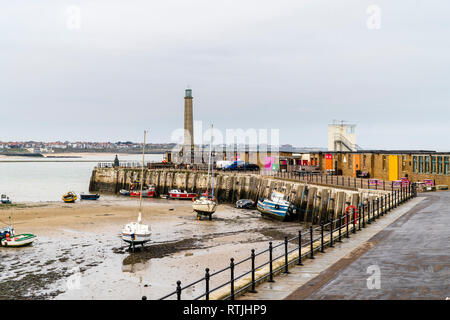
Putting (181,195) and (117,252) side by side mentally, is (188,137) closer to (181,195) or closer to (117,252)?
(181,195)

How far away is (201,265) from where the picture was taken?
80.2ft

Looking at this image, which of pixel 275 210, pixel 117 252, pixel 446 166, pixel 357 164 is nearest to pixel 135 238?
pixel 117 252

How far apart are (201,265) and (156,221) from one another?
19.5m

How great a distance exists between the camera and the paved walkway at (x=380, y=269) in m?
10.7

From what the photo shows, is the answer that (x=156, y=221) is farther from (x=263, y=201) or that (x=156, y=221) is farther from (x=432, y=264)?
(x=432, y=264)

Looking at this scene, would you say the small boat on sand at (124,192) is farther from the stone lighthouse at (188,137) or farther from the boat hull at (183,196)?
the stone lighthouse at (188,137)

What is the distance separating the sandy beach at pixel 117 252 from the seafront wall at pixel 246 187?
9.95 ft

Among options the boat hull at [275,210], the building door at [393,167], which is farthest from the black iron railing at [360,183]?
the boat hull at [275,210]

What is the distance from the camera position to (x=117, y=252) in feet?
93.7

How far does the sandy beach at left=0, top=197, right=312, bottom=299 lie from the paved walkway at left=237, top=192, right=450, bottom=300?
732 centimetres

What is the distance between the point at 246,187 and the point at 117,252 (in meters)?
33.4

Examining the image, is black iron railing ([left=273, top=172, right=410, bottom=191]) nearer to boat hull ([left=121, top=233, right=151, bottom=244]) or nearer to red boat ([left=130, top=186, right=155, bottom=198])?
boat hull ([left=121, top=233, right=151, bottom=244])
